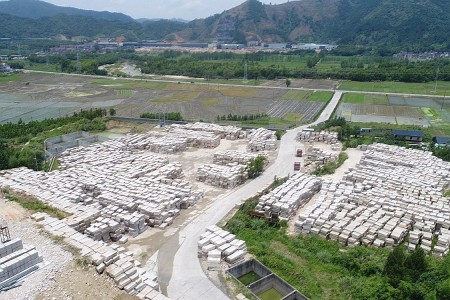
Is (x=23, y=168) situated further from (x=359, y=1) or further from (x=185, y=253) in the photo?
(x=359, y=1)

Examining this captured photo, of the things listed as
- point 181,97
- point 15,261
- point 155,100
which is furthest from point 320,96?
point 15,261

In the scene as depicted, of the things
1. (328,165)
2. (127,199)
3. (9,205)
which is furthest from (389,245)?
(9,205)

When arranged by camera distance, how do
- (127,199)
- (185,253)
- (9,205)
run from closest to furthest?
(185,253)
(9,205)
(127,199)

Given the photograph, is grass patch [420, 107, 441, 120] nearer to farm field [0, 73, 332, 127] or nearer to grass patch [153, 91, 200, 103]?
farm field [0, 73, 332, 127]

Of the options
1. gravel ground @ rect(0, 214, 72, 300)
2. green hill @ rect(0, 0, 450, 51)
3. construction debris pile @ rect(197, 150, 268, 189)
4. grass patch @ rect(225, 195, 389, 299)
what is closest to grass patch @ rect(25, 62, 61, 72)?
construction debris pile @ rect(197, 150, 268, 189)

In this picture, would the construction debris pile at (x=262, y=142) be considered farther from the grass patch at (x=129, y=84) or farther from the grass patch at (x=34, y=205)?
the grass patch at (x=129, y=84)

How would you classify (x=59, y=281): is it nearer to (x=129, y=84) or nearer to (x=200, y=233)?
(x=200, y=233)
